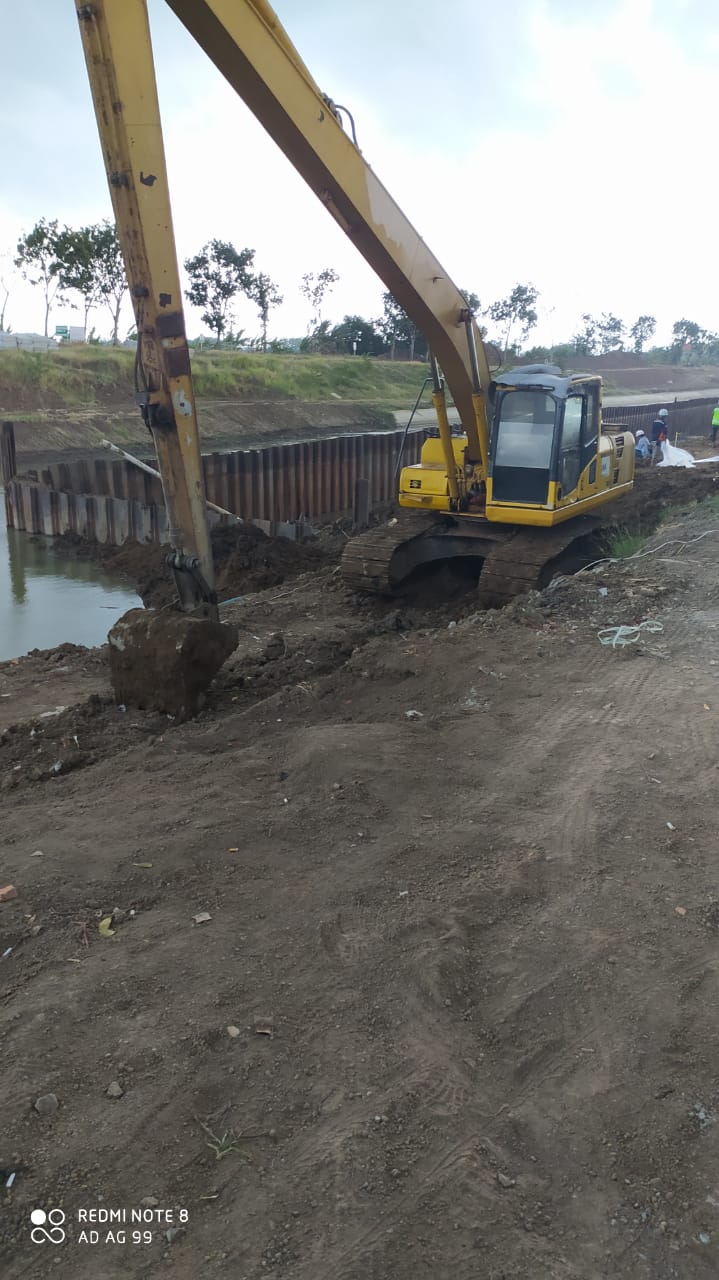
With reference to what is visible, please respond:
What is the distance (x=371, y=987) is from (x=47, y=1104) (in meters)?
1.25

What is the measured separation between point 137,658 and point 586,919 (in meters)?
3.93

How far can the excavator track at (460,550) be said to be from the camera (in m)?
9.95

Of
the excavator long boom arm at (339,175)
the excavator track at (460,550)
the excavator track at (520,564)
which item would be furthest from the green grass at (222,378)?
the excavator track at (520,564)

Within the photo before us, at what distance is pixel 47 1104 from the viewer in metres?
2.97

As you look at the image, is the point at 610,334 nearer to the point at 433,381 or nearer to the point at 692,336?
the point at 692,336

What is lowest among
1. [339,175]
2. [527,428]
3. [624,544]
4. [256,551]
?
[256,551]

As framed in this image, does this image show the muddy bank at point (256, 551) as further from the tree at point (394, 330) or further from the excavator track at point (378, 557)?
the tree at point (394, 330)

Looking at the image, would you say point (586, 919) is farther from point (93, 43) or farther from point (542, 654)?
point (93, 43)

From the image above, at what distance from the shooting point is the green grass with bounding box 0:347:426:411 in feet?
106

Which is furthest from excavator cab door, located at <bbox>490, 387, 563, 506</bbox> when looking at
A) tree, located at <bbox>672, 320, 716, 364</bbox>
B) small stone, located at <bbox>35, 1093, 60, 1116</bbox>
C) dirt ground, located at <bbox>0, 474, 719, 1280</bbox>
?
tree, located at <bbox>672, 320, 716, 364</bbox>

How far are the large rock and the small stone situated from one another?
12.3 ft

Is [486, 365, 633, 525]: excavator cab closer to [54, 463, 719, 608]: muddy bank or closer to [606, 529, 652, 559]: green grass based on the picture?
[606, 529, 652, 559]: green grass

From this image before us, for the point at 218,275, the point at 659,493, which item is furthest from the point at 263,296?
the point at 659,493

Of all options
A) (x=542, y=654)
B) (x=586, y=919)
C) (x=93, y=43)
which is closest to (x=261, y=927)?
(x=586, y=919)
